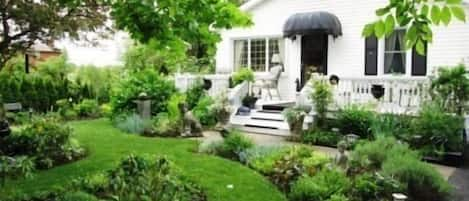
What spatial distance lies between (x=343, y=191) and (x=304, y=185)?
21.2 inches

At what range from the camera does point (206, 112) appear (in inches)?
512

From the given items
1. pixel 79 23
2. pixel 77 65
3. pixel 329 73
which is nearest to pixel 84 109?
pixel 77 65

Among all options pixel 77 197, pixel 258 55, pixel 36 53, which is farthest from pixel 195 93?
pixel 77 197

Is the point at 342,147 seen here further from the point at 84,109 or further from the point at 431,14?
the point at 84,109

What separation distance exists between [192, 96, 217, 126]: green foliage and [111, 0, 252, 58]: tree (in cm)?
773

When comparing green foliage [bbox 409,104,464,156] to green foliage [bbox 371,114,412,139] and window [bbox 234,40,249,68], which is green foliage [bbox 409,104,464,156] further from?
window [bbox 234,40,249,68]

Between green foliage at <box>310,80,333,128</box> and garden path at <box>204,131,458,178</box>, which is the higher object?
green foliage at <box>310,80,333,128</box>

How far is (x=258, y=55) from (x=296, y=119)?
503 cm

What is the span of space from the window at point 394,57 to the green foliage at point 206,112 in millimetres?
5227

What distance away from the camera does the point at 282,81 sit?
1483 centimetres

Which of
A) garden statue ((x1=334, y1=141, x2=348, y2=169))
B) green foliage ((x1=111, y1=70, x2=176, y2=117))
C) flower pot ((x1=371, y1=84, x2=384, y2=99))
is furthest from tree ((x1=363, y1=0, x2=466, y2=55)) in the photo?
green foliage ((x1=111, y1=70, x2=176, y2=117))

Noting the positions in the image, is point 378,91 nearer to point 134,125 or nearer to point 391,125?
point 391,125

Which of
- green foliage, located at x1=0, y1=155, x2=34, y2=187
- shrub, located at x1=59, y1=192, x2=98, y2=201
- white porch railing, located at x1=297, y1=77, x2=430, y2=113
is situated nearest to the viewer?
shrub, located at x1=59, y1=192, x2=98, y2=201

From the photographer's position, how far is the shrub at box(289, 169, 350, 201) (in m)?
5.47
